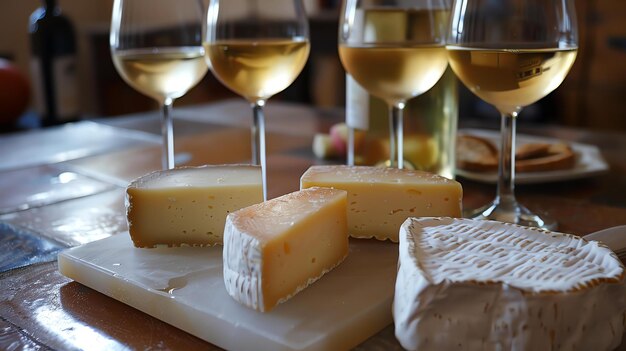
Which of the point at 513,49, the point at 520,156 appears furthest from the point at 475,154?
the point at 513,49

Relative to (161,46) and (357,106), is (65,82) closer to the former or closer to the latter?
(161,46)

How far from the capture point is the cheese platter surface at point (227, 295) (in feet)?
1.76

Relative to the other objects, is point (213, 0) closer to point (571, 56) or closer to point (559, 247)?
point (571, 56)

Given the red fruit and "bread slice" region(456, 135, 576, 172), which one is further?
the red fruit

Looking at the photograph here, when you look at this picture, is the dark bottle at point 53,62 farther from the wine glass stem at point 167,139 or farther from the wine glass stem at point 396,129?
the wine glass stem at point 396,129

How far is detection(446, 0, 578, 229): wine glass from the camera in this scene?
31.3 inches

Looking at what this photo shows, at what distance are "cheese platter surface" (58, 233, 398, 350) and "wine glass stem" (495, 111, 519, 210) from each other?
0.22m

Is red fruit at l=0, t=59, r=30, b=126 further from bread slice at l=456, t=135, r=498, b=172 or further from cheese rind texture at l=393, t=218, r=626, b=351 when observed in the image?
cheese rind texture at l=393, t=218, r=626, b=351

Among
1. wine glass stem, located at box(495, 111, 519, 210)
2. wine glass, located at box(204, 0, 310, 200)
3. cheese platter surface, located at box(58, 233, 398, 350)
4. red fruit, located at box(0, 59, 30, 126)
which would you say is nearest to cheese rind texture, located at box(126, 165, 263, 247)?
cheese platter surface, located at box(58, 233, 398, 350)

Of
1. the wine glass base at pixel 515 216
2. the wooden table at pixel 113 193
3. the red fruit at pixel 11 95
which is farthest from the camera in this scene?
the red fruit at pixel 11 95

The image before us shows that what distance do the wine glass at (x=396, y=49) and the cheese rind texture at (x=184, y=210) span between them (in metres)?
0.28

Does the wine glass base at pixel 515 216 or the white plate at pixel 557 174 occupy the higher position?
the white plate at pixel 557 174

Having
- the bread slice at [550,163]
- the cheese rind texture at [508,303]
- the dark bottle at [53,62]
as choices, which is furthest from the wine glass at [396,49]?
the dark bottle at [53,62]

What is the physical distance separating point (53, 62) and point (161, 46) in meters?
1.06
